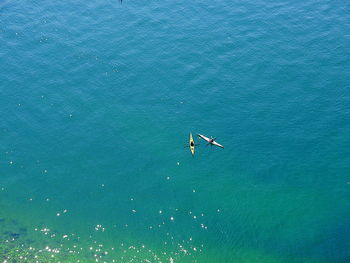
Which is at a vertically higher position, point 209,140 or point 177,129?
point 209,140

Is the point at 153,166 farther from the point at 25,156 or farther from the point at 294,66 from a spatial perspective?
the point at 294,66

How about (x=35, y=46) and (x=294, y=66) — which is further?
(x=35, y=46)

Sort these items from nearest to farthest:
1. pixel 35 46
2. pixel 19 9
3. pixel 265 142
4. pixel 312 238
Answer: pixel 312 238, pixel 265 142, pixel 35 46, pixel 19 9

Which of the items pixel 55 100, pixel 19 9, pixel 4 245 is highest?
pixel 19 9

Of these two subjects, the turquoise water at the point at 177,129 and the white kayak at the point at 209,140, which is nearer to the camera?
the turquoise water at the point at 177,129

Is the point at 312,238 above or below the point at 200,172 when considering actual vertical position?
below

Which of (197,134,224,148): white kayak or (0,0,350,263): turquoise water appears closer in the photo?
(0,0,350,263): turquoise water

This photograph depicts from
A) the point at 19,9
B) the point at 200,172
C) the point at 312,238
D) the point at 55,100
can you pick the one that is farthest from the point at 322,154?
the point at 19,9

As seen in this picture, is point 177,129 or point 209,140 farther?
point 177,129
